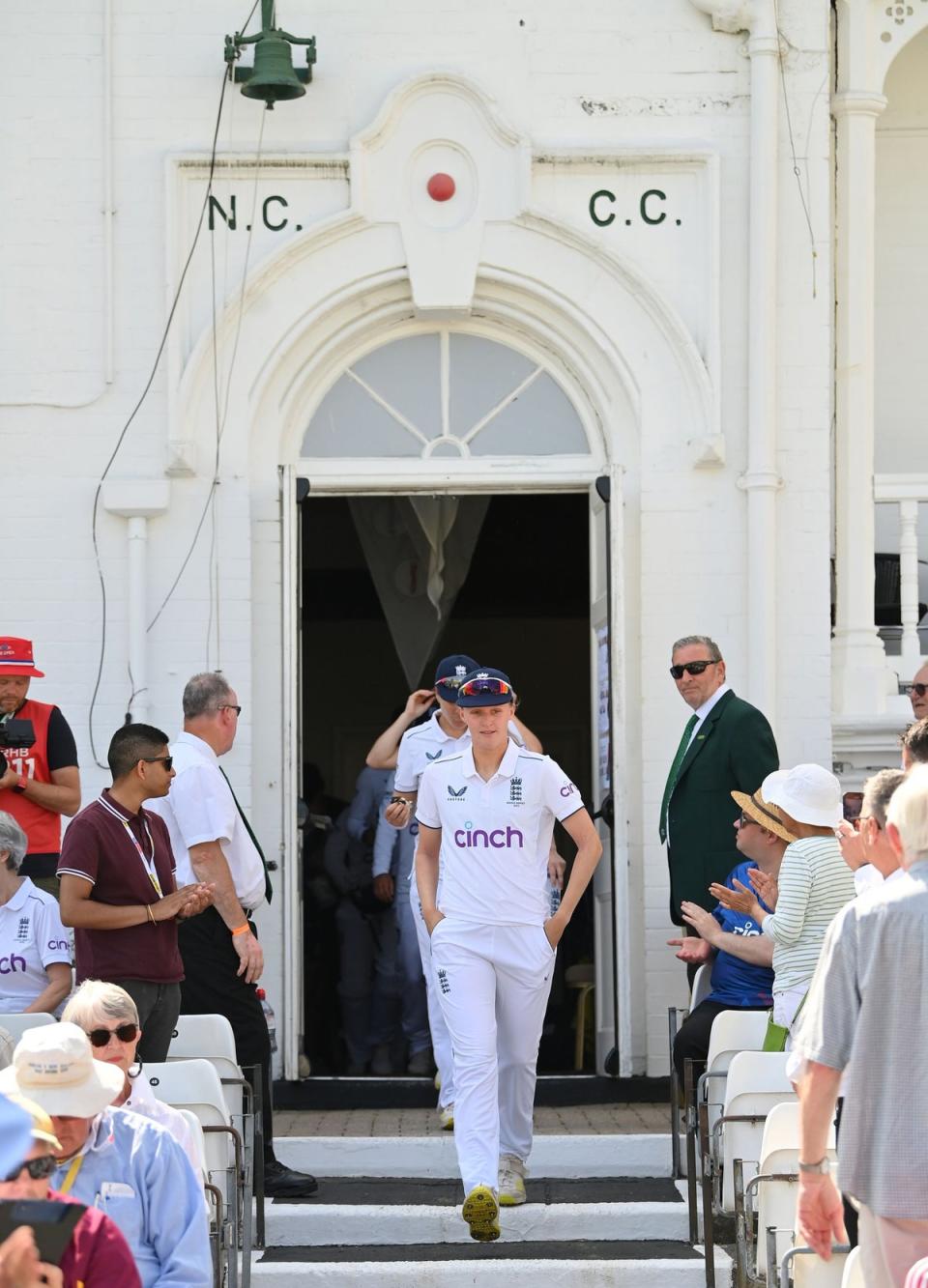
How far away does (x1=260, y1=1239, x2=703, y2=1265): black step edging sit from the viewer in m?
6.75

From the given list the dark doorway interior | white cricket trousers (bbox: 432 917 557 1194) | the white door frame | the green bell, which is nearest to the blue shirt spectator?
white cricket trousers (bbox: 432 917 557 1194)

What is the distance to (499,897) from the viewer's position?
700 cm

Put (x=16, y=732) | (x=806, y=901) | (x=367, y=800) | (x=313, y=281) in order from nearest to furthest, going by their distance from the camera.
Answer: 1. (x=806, y=901)
2. (x=16, y=732)
3. (x=313, y=281)
4. (x=367, y=800)

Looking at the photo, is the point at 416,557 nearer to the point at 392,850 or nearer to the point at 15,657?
the point at 392,850

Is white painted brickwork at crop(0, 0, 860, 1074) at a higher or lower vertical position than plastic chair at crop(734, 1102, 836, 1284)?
higher

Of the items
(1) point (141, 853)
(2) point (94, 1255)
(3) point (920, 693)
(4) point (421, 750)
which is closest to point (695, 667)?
(3) point (920, 693)

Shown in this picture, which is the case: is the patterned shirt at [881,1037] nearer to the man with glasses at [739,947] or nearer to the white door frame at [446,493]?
the man with glasses at [739,947]

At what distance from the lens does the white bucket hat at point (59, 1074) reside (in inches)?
171

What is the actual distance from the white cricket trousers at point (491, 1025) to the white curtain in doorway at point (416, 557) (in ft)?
15.2

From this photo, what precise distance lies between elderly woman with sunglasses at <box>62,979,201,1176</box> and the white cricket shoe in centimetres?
199

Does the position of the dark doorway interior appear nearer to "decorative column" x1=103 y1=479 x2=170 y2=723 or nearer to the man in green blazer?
"decorative column" x1=103 y1=479 x2=170 y2=723

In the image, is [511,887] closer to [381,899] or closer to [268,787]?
[268,787]

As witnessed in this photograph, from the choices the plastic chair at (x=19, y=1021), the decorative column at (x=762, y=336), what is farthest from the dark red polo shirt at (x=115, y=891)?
the decorative column at (x=762, y=336)

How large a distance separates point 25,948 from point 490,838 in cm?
171
